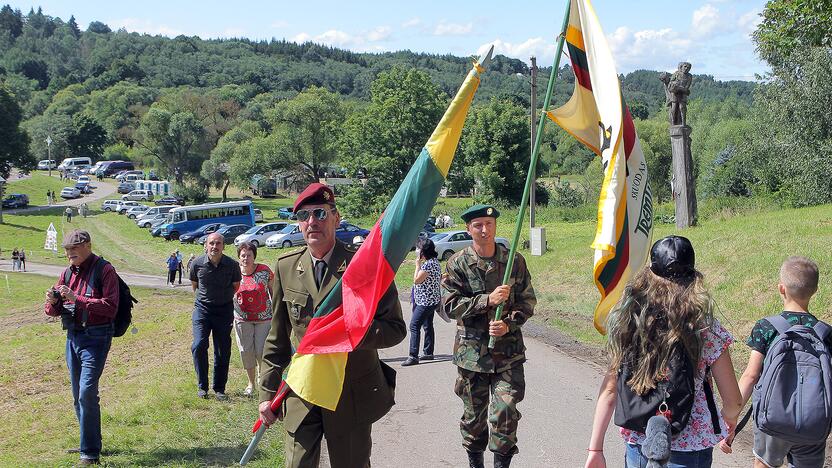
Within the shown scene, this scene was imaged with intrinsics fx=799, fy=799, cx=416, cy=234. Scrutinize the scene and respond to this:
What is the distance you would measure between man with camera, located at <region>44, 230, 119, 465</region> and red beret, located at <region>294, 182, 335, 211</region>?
3140 millimetres

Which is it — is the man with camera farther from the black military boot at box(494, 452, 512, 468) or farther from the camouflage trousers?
the black military boot at box(494, 452, 512, 468)

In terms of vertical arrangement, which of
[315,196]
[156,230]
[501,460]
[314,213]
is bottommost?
[156,230]

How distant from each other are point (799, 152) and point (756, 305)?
22004 millimetres

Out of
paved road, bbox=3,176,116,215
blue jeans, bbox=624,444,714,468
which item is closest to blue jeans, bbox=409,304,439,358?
blue jeans, bbox=624,444,714,468

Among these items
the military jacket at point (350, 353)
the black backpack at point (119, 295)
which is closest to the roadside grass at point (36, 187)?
the black backpack at point (119, 295)

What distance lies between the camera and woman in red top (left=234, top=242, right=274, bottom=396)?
30.6 feet

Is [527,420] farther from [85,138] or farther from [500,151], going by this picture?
[85,138]

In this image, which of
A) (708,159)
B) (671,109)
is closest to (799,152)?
(671,109)

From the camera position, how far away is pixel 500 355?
6.22 meters

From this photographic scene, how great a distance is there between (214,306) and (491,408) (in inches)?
172

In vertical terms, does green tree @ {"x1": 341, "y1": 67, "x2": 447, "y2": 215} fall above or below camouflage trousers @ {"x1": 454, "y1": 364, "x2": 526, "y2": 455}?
above

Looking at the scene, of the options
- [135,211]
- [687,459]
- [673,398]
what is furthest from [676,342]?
[135,211]

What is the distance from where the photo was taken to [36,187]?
8944cm

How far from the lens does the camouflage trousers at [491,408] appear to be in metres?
6.05
